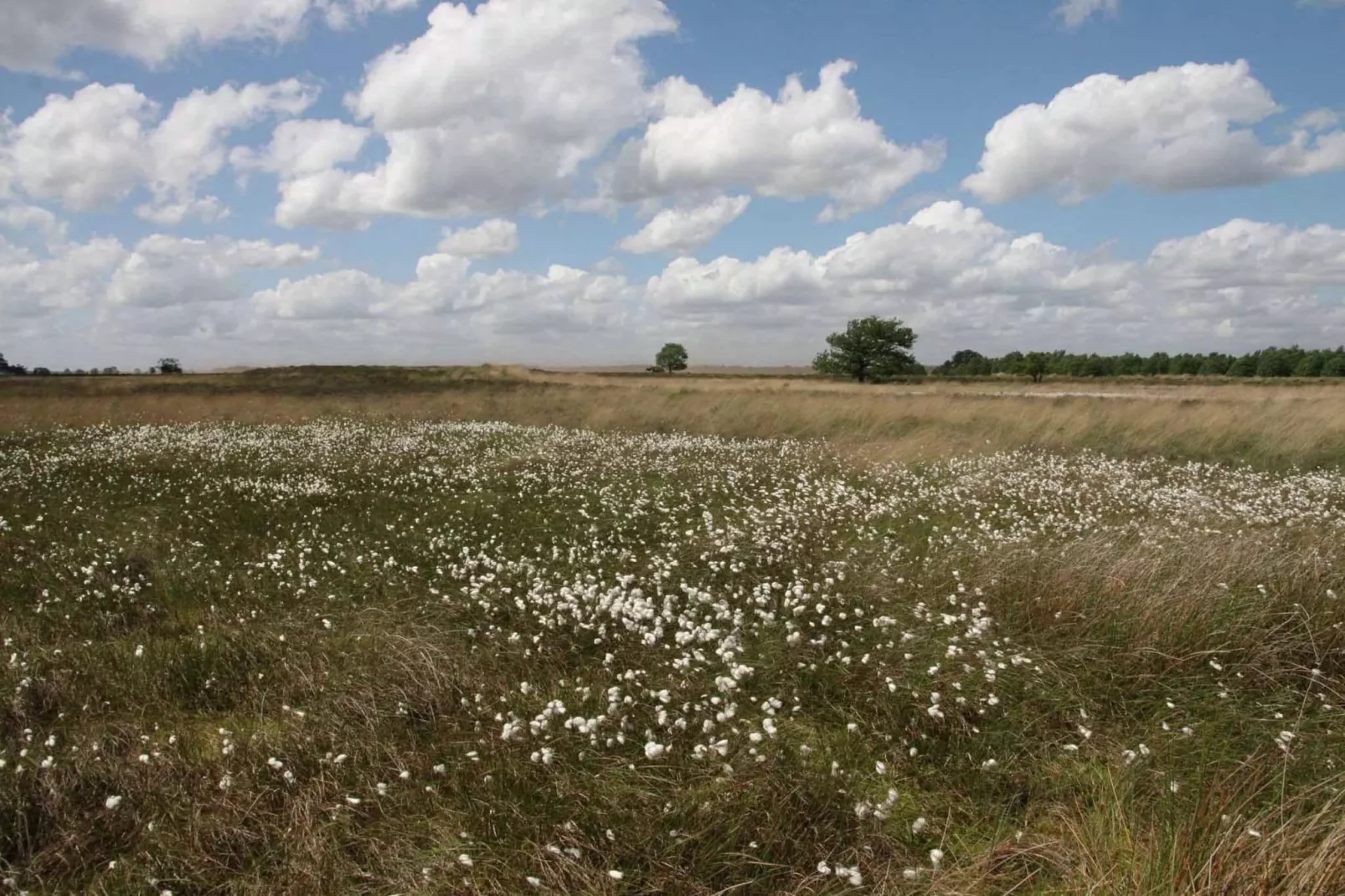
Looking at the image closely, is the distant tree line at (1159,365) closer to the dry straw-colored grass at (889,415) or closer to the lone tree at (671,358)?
the lone tree at (671,358)

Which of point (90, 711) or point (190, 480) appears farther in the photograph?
point (190, 480)

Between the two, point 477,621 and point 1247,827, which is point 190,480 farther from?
point 1247,827

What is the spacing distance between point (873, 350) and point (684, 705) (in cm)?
8368

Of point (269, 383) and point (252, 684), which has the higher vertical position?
point (269, 383)

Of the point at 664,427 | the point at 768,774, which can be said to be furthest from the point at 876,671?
the point at 664,427

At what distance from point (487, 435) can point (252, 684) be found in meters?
17.3

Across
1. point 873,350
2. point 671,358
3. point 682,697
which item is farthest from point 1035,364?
point 682,697

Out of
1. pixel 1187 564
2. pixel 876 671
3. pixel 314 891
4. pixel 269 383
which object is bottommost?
pixel 314 891

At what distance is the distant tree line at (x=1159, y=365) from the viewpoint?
93.2m

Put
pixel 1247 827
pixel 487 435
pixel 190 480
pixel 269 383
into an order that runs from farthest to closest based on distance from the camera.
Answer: pixel 269 383, pixel 487 435, pixel 190 480, pixel 1247 827

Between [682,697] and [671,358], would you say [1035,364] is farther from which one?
[682,697]

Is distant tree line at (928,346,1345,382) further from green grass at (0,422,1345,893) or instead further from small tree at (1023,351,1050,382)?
green grass at (0,422,1345,893)

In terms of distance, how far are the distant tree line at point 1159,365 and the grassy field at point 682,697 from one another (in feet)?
304

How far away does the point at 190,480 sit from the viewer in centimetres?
1424
